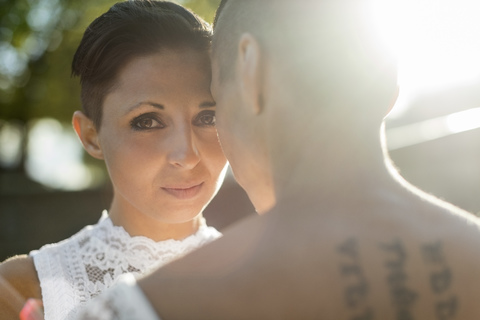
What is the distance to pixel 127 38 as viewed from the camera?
281 cm

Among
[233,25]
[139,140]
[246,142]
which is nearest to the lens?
[246,142]

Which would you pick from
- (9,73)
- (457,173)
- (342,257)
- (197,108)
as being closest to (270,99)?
(342,257)

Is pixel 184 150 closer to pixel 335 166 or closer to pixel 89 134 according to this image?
pixel 89 134

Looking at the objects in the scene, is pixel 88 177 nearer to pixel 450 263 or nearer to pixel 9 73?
pixel 9 73

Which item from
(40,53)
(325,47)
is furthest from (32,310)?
(40,53)

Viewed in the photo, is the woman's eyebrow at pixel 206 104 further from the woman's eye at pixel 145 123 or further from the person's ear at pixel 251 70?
the person's ear at pixel 251 70

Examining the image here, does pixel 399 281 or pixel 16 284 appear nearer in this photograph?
pixel 399 281

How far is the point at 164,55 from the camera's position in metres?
2.79

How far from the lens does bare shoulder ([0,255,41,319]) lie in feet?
9.13

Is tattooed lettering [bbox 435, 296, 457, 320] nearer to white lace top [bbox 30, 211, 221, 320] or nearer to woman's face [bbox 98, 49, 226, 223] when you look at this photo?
woman's face [bbox 98, 49, 226, 223]

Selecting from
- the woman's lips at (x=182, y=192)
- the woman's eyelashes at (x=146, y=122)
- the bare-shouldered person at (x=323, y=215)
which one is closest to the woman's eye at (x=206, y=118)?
the woman's eyelashes at (x=146, y=122)

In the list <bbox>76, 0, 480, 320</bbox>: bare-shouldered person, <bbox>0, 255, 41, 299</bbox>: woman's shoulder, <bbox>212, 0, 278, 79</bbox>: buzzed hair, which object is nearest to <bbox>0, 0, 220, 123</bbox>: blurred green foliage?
<bbox>0, 255, 41, 299</bbox>: woman's shoulder

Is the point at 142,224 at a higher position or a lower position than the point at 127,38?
lower

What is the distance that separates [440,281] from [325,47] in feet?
2.47
